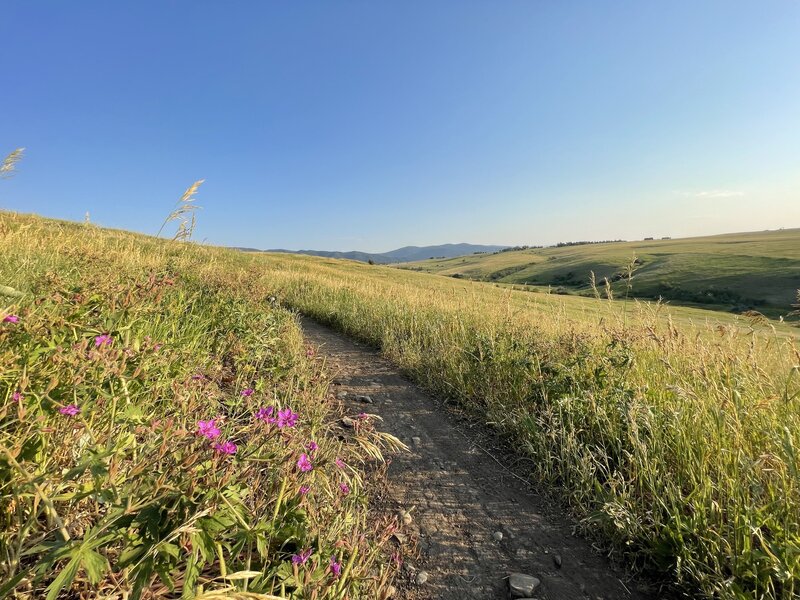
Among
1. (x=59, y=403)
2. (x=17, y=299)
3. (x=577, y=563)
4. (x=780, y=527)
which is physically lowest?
(x=577, y=563)

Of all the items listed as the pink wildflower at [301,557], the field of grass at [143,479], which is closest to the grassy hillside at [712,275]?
the field of grass at [143,479]

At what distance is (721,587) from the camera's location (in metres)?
2.23

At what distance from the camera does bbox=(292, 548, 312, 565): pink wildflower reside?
66.1 inches

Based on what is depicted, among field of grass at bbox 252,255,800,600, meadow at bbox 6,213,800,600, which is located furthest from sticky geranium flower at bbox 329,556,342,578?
field of grass at bbox 252,255,800,600

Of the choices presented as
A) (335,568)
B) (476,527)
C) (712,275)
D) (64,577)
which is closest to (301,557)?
(335,568)

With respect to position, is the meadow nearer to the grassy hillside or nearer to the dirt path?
the dirt path

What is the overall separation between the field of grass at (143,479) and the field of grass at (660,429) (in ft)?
6.20

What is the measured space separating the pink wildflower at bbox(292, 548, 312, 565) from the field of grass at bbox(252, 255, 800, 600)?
232cm

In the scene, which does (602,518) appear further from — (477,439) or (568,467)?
(477,439)

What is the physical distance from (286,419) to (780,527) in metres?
3.02

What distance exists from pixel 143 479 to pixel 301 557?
0.78 meters

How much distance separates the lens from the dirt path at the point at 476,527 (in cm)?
253

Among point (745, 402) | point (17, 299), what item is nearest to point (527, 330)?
point (745, 402)

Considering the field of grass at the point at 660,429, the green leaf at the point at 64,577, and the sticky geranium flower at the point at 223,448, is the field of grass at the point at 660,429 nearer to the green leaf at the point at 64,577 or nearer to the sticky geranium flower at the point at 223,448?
the sticky geranium flower at the point at 223,448
